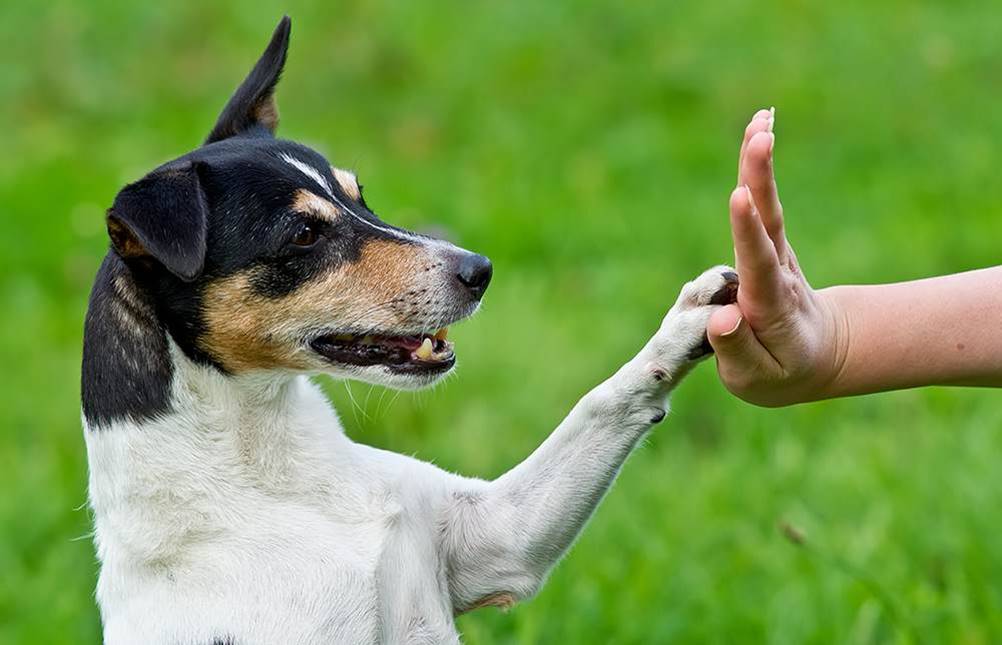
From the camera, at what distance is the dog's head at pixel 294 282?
3.19 metres

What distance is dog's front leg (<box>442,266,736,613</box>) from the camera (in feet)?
9.85

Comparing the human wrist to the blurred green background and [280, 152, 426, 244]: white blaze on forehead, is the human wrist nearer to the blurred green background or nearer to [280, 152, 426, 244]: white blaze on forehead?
[280, 152, 426, 244]: white blaze on forehead

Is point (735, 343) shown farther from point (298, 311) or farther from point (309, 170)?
point (309, 170)

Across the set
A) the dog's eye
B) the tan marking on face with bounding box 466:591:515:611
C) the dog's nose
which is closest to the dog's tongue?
the dog's nose

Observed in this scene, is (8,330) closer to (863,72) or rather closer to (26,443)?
(26,443)

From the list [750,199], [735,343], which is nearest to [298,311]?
[735,343]

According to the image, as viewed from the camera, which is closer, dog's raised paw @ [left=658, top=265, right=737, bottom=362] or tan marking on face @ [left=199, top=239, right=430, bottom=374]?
dog's raised paw @ [left=658, top=265, right=737, bottom=362]

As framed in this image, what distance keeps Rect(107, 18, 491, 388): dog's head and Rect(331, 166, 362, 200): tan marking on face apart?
0.13 meters

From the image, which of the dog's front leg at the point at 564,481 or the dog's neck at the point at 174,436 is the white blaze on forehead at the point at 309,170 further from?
the dog's front leg at the point at 564,481

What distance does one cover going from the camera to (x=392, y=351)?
10.8 ft

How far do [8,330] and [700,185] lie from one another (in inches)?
155

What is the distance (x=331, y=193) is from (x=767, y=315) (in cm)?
113

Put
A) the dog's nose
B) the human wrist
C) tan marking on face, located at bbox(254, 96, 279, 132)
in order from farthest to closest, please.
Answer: tan marking on face, located at bbox(254, 96, 279, 132) < the dog's nose < the human wrist

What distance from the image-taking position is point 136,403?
10.2 ft
